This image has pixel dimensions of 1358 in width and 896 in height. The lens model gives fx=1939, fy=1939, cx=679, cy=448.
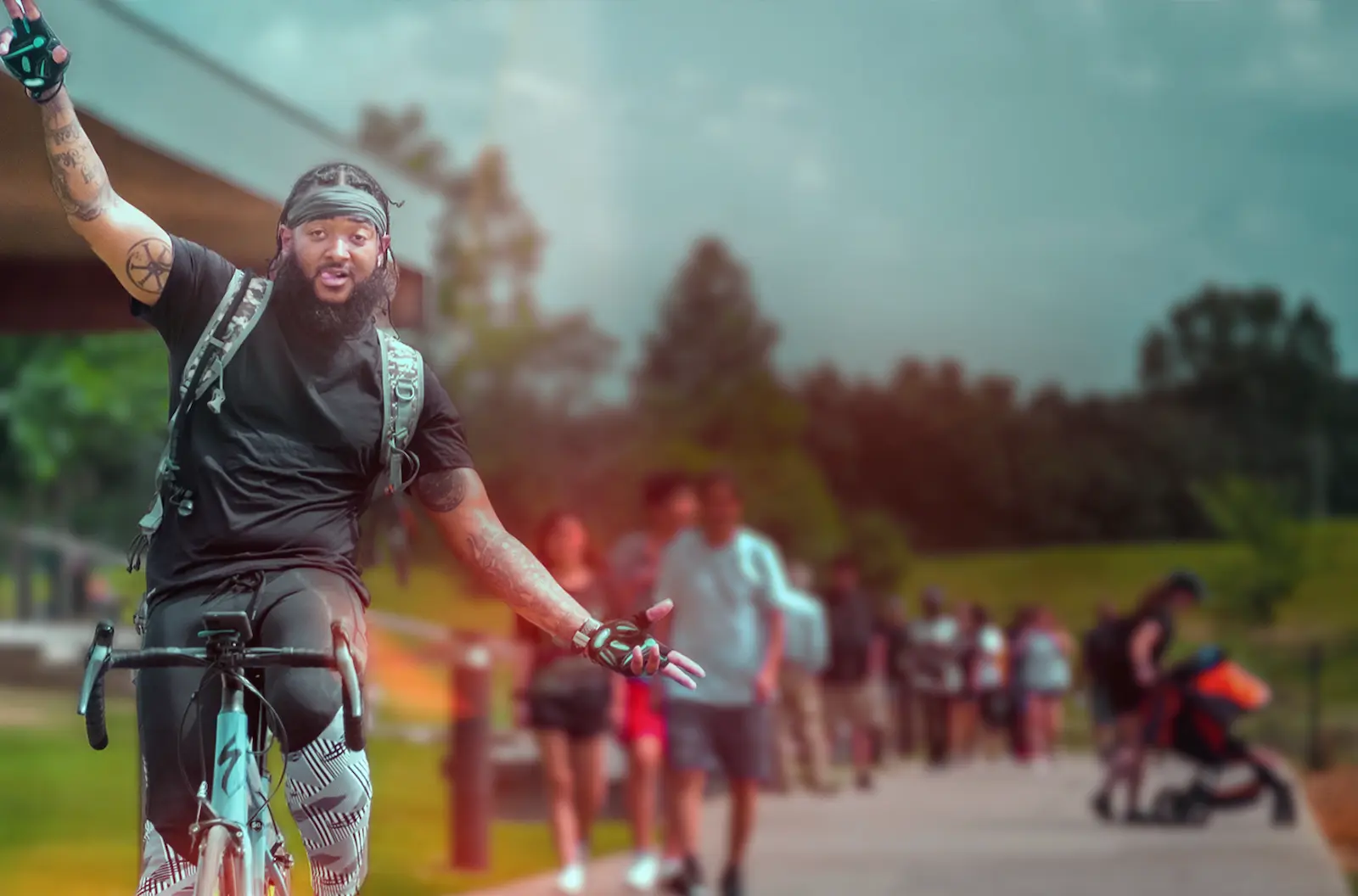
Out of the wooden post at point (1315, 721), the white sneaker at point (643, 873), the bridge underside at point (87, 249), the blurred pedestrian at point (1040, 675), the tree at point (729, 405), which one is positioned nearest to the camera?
the bridge underside at point (87, 249)

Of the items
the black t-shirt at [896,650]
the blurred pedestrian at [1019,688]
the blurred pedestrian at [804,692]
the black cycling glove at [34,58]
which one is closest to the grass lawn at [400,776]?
the blurred pedestrian at [1019,688]

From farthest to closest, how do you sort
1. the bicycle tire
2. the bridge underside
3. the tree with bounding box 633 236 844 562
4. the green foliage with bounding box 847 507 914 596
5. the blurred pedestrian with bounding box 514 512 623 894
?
the green foliage with bounding box 847 507 914 596
the tree with bounding box 633 236 844 562
the blurred pedestrian with bounding box 514 512 623 894
the bridge underside
the bicycle tire

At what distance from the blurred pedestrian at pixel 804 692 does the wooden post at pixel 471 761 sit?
3.74 metres

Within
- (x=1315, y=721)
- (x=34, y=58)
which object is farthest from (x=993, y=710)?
(x=34, y=58)

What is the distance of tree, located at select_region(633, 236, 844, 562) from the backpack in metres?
29.8

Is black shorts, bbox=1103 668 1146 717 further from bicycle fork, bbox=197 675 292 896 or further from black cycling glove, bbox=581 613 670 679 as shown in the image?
bicycle fork, bbox=197 675 292 896

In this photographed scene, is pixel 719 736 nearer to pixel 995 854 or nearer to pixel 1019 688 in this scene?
pixel 995 854

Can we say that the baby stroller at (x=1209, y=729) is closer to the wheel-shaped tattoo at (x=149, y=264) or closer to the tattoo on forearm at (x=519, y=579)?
the tattoo on forearm at (x=519, y=579)

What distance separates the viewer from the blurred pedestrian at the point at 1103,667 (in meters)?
13.4

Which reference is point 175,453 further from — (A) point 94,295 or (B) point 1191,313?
(B) point 1191,313

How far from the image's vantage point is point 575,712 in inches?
322

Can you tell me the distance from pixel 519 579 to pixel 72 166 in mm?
1103

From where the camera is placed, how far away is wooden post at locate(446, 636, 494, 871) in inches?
348

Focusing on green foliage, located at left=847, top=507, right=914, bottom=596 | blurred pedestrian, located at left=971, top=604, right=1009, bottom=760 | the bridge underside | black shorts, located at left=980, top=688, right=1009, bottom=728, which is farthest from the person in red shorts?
green foliage, located at left=847, top=507, right=914, bottom=596
